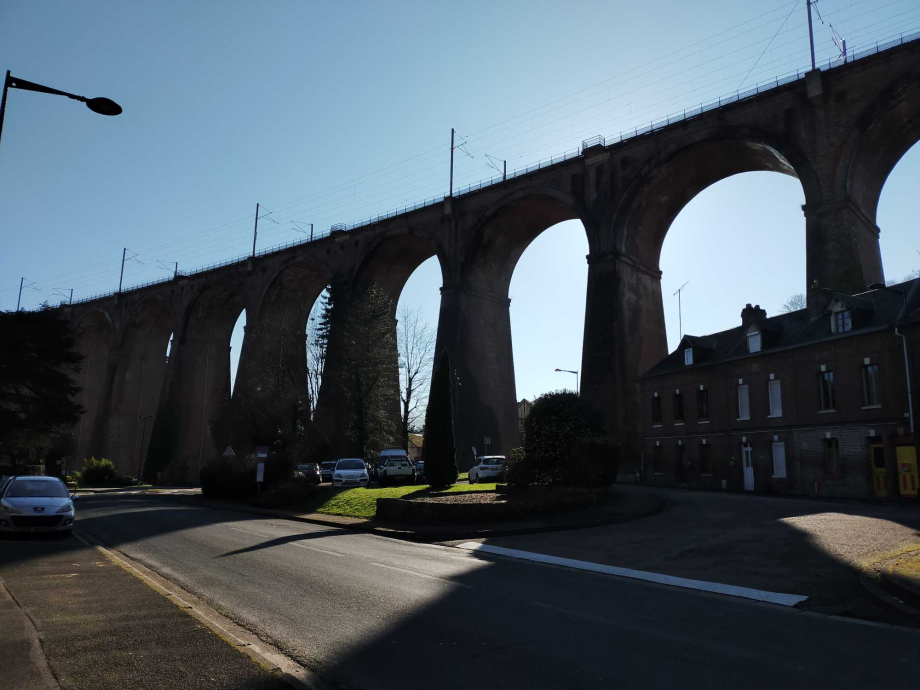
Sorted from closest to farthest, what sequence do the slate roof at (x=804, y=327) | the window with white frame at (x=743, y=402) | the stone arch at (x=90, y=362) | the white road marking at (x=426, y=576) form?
the white road marking at (x=426, y=576) < the slate roof at (x=804, y=327) < the window with white frame at (x=743, y=402) < the stone arch at (x=90, y=362)

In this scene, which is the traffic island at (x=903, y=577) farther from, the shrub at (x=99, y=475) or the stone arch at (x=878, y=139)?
the shrub at (x=99, y=475)

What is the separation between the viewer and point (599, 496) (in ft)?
72.2

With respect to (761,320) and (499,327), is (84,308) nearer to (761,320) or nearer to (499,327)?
(499,327)

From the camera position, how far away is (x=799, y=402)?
27.9 meters

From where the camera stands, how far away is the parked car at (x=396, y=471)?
3697cm

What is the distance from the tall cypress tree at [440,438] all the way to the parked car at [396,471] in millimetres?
9244

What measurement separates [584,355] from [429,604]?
1390 inches

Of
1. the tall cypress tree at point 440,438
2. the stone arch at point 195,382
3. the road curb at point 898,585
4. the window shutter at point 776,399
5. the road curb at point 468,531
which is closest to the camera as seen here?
the road curb at point 898,585

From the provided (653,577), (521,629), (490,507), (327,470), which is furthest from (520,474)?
(327,470)

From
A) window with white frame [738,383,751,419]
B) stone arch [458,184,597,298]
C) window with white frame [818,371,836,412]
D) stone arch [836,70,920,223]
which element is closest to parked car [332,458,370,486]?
window with white frame [738,383,751,419]

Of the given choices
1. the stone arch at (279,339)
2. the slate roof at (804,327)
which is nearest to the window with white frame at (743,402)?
the slate roof at (804,327)

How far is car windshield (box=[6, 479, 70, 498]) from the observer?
54.8 ft

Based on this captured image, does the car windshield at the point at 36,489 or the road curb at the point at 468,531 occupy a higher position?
the car windshield at the point at 36,489

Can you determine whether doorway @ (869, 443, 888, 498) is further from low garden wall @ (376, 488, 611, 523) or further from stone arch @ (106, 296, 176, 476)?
stone arch @ (106, 296, 176, 476)
